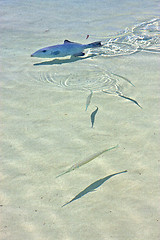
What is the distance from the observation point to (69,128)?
245 centimetres

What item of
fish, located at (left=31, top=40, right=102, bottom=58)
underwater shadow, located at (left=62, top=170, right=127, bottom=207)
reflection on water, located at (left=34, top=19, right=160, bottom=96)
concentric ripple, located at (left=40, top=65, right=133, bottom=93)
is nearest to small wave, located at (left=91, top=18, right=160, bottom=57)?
reflection on water, located at (left=34, top=19, right=160, bottom=96)

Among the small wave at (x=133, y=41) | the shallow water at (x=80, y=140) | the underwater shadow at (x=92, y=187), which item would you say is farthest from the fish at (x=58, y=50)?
the underwater shadow at (x=92, y=187)

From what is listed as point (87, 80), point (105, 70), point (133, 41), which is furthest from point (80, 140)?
point (133, 41)

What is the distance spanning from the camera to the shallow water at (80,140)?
171 centimetres

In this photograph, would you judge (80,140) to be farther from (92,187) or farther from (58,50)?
(58,50)

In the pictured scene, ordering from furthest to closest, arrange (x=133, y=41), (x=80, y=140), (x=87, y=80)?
(x=133, y=41) → (x=87, y=80) → (x=80, y=140)

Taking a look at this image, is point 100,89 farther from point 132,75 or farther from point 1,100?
point 1,100

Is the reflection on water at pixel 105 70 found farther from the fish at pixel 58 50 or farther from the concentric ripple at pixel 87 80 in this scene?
the fish at pixel 58 50

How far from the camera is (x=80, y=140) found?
2.32 meters

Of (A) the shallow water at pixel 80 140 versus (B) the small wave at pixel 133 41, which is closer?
(A) the shallow water at pixel 80 140

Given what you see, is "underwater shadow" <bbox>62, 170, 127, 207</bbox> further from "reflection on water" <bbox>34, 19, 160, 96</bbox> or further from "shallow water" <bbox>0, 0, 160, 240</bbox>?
"reflection on water" <bbox>34, 19, 160, 96</bbox>

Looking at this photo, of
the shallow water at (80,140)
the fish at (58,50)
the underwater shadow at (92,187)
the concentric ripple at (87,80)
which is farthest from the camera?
the fish at (58,50)

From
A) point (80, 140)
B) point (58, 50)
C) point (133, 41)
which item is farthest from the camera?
point (133, 41)

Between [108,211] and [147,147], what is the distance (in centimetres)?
68
